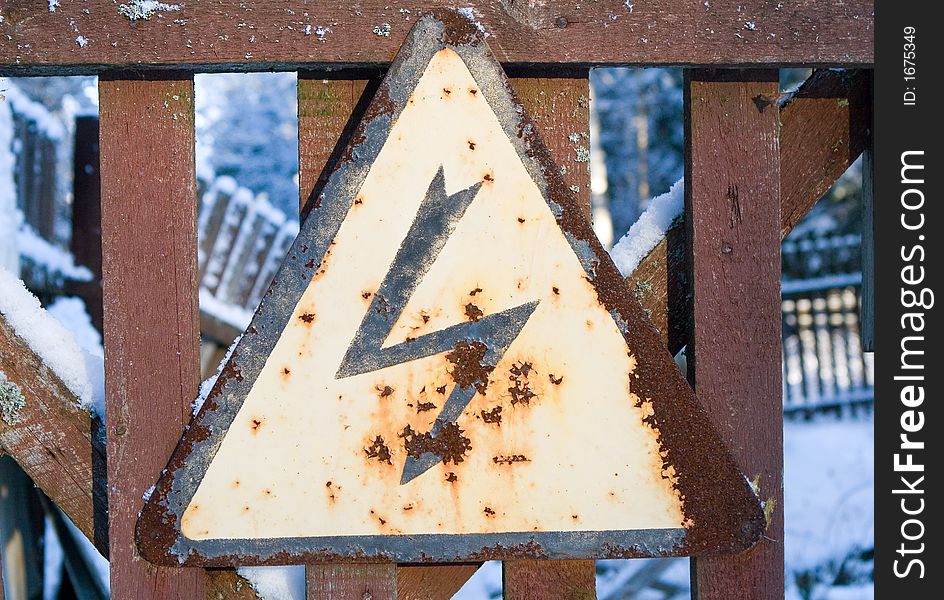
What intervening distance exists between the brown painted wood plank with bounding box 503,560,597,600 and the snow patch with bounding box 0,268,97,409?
2.69ft

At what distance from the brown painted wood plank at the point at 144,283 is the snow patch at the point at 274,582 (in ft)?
0.61

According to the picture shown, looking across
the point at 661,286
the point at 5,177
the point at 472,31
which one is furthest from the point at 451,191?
the point at 5,177

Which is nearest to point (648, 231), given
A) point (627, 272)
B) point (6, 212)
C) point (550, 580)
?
point (627, 272)

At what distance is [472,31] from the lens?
1.21m

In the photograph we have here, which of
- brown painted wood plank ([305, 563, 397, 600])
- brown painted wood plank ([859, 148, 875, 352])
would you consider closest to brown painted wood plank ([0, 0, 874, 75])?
brown painted wood plank ([859, 148, 875, 352])

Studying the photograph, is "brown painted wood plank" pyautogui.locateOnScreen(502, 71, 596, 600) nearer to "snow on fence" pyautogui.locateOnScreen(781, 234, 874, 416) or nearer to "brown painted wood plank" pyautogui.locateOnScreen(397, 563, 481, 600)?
"brown painted wood plank" pyautogui.locateOnScreen(397, 563, 481, 600)

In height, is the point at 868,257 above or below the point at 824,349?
below

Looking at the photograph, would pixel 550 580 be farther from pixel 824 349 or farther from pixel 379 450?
pixel 824 349

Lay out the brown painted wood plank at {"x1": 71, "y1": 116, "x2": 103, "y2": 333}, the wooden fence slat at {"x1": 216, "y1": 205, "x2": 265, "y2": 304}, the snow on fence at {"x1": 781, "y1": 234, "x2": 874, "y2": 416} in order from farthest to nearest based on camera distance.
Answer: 1. the snow on fence at {"x1": 781, "y1": 234, "x2": 874, "y2": 416}
2. the wooden fence slat at {"x1": 216, "y1": 205, "x2": 265, "y2": 304}
3. the brown painted wood plank at {"x1": 71, "y1": 116, "x2": 103, "y2": 333}

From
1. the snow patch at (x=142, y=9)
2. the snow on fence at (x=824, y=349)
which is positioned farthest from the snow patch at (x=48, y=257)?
the snow on fence at (x=824, y=349)

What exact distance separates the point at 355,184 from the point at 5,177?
6.28 feet

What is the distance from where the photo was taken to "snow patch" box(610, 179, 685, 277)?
1.36 metres

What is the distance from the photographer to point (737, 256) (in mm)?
1330

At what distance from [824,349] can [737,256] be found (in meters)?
8.63
